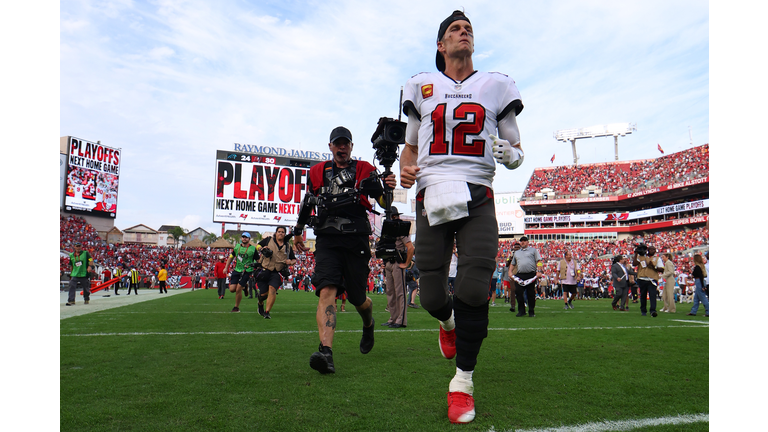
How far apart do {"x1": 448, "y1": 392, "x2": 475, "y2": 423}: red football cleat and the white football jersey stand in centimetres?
126

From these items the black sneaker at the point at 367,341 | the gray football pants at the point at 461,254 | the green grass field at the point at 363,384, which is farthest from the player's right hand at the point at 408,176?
the black sneaker at the point at 367,341

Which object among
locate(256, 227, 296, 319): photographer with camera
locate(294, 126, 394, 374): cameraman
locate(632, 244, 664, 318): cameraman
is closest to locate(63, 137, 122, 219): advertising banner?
locate(256, 227, 296, 319): photographer with camera

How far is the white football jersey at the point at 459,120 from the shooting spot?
2863 millimetres

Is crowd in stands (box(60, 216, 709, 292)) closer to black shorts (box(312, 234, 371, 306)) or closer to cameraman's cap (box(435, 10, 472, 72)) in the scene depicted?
black shorts (box(312, 234, 371, 306))

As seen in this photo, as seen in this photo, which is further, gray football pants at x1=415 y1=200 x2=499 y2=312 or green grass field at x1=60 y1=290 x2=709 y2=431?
Answer: gray football pants at x1=415 y1=200 x2=499 y2=312

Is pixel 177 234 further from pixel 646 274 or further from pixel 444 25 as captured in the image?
pixel 444 25

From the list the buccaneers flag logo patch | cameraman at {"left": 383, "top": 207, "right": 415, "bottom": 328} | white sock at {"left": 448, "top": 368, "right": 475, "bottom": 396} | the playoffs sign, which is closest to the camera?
white sock at {"left": 448, "top": 368, "right": 475, "bottom": 396}

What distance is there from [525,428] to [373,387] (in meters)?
1.10

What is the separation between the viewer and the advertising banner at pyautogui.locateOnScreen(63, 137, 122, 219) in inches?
1865

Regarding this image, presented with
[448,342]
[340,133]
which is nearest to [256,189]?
[340,133]

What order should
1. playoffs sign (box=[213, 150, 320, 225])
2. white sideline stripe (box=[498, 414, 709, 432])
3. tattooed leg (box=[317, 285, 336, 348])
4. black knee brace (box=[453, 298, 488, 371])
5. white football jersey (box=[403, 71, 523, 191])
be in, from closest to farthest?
white sideline stripe (box=[498, 414, 709, 432])
black knee brace (box=[453, 298, 488, 371])
white football jersey (box=[403, 71, 523, 191])
tattooed leg (box=[317, 285, 336, 348])
playoffs sign (box=[213, 150, 320, 225])

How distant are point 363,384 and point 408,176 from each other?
144cm

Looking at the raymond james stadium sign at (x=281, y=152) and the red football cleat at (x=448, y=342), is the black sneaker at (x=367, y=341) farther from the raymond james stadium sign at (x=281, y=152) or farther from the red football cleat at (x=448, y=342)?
the raymond james stadium sign at (x=281, y=152)

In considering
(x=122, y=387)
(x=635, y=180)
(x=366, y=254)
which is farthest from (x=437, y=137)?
(x=635, y=180)
